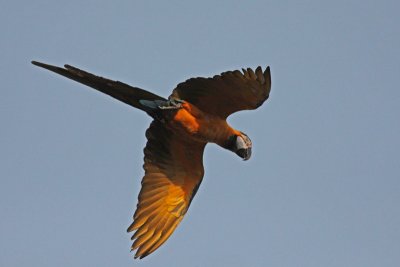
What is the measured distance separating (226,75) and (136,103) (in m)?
1.86

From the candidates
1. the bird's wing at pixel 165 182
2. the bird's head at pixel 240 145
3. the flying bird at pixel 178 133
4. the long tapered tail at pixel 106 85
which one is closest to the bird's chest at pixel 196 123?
the flying bird at pixel 178 133

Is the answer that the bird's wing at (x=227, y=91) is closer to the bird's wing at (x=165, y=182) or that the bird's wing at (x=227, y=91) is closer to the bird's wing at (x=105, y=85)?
the bird's wing at (x=105, y=85)

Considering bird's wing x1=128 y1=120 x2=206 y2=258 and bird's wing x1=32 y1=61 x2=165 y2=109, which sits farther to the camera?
bird's wing x1=128 y1=120 x2=206 y2=258

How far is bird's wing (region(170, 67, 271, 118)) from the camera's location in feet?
45.5

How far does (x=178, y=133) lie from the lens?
15.3 meters

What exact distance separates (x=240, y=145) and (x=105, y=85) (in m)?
2.71

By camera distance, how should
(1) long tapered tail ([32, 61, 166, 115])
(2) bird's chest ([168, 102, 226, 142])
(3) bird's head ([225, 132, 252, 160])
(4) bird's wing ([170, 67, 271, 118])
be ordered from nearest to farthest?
(4) bird's wing ([170, 67, 271, 118]), (1) long tapered tail ([32, 61, 166, 115]), (2) bird's chest ([168, 102, 226, 142]), (3) bird's head ([225, 132, 252, 160])

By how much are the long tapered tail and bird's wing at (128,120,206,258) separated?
110 cm

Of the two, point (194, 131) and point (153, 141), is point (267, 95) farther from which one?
point (153, 141)

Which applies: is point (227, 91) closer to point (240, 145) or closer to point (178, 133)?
point (240, 145)

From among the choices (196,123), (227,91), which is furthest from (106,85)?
(227,91)

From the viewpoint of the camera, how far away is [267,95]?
46.6 ft

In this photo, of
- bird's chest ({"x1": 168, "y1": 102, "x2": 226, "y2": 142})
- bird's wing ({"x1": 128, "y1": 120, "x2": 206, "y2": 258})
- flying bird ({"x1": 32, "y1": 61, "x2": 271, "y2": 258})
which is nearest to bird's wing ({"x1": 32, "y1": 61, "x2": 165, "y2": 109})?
flying bird ({"x1": 32, "y1": 61, "x2": 271, "y2": 258})

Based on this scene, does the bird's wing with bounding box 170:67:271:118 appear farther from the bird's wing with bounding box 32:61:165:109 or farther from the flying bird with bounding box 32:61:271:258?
the bird's wing with bounding box 32:61:165:109
